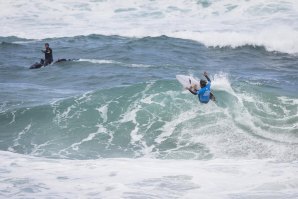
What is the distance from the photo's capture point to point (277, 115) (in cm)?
1552

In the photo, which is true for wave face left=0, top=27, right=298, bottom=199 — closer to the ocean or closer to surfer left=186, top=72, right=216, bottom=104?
the ocean

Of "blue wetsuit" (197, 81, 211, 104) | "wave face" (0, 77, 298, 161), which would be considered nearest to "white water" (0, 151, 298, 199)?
"wave face" (0, 77, 298, 161)

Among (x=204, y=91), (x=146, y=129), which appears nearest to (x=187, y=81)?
(x=204, y=91)

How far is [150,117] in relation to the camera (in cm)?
1593

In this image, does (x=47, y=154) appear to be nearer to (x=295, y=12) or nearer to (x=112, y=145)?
(x=112, y=145)

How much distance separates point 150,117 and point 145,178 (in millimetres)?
5026

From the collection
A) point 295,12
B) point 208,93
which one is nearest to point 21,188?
point 208,93

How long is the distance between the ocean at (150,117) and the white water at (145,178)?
22mm

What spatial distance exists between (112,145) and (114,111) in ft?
7.48

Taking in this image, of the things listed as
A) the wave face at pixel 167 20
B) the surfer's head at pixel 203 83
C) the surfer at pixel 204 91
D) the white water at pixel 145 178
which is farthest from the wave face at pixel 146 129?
the wave face at pixel 167 20

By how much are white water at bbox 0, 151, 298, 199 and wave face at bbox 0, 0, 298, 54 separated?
1635 cm

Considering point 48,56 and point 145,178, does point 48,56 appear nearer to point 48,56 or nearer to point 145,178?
point 48,56

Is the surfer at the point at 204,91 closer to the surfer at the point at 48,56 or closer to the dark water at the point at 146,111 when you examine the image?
the dark water at the point at 146,111

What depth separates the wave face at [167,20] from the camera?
29.6 meters
